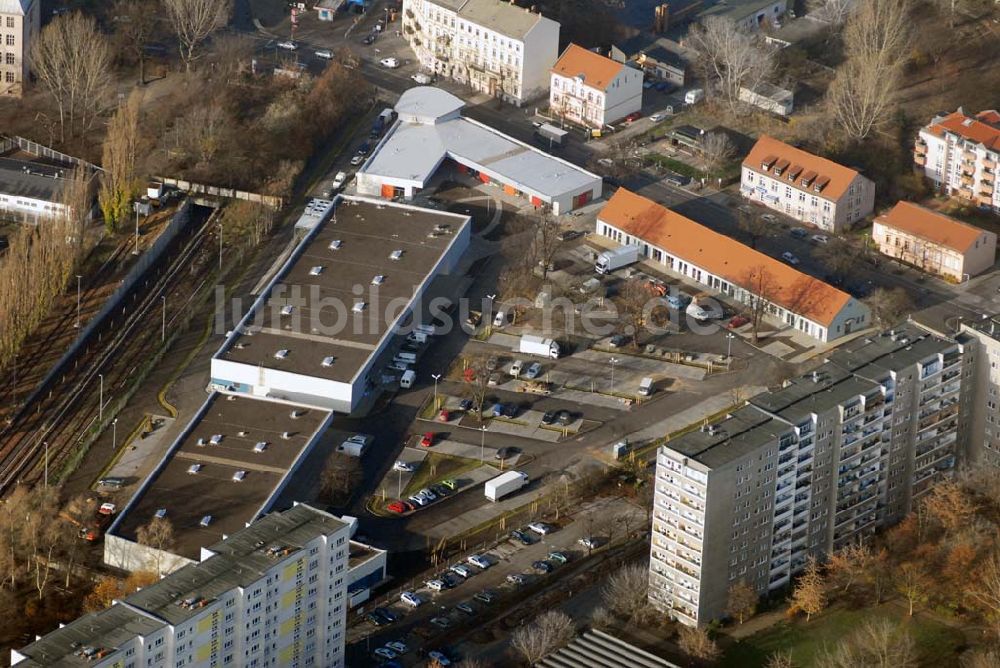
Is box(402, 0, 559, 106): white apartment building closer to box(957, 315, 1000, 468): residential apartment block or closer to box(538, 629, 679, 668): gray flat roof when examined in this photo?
box(957, 315, 1000, 468): residential apartment block

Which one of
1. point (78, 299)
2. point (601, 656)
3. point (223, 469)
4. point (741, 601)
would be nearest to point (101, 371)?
point (78, 299)

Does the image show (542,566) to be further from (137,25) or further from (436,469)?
(137,25)

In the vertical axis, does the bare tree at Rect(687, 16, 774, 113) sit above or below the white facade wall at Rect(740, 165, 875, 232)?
above

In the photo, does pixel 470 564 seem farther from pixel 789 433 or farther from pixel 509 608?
pixel 789 433

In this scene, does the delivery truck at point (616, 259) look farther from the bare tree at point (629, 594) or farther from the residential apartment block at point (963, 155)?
the bare tree at point (629, 594)

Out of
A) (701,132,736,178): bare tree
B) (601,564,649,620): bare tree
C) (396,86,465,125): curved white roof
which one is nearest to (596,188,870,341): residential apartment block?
(701,132,736,178): bare tree

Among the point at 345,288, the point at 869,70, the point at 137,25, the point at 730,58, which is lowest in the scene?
the point at 345,288

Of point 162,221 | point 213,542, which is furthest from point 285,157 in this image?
point 213,542
